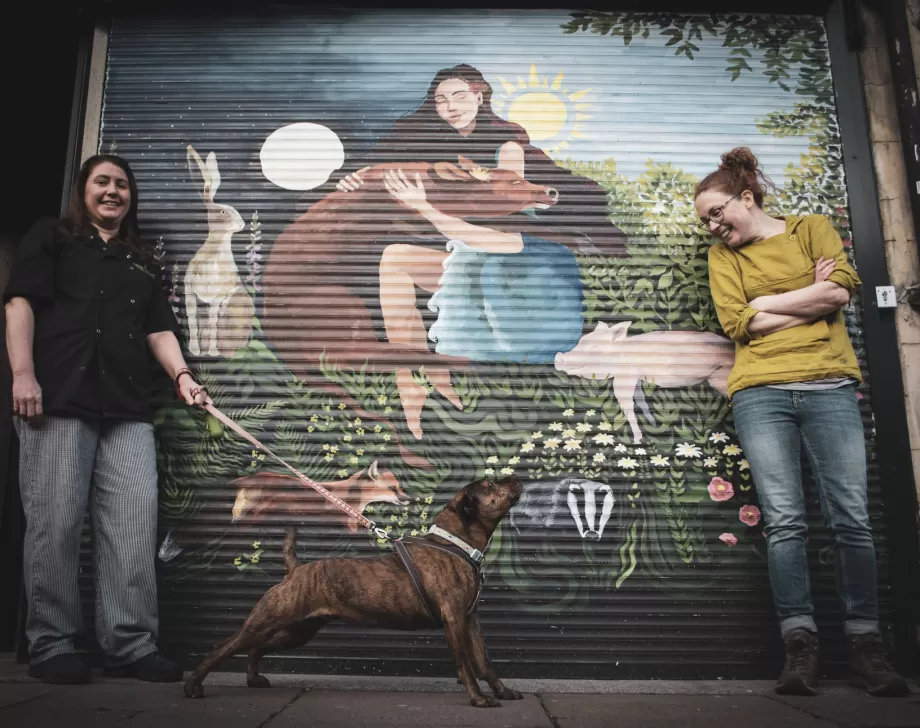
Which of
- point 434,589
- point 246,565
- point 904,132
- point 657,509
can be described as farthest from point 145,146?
point 904,132

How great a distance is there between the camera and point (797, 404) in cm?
290

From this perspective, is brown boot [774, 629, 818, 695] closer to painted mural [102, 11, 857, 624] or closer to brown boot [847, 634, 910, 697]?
brown boot [847, 634, 910, 697]

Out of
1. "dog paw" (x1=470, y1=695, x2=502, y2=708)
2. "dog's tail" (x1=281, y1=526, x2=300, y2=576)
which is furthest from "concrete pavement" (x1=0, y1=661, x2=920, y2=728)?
"dog's tail" (x1=281, y1=526, x2=300, y2=576)

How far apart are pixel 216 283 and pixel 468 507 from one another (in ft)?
6.32

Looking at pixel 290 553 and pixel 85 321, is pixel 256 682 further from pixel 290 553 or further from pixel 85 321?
pixel 85 321

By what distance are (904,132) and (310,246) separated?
10.6ft

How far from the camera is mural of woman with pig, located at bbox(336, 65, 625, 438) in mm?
3539

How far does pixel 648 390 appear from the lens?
348 cm

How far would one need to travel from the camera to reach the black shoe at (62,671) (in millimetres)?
2717

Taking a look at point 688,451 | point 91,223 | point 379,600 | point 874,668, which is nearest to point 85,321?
point 91,223

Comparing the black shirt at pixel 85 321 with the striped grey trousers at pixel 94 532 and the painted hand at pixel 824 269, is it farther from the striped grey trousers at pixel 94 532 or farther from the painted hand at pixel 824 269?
the painted hand at pixel 824 269

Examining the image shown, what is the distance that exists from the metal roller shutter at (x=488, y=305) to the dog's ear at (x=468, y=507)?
25.4 inches

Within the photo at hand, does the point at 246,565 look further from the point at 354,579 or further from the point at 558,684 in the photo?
the point at 558,684

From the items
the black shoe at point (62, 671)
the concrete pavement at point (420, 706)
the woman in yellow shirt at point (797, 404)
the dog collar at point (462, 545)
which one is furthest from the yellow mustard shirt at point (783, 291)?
the black shoe at point (62, 671)
